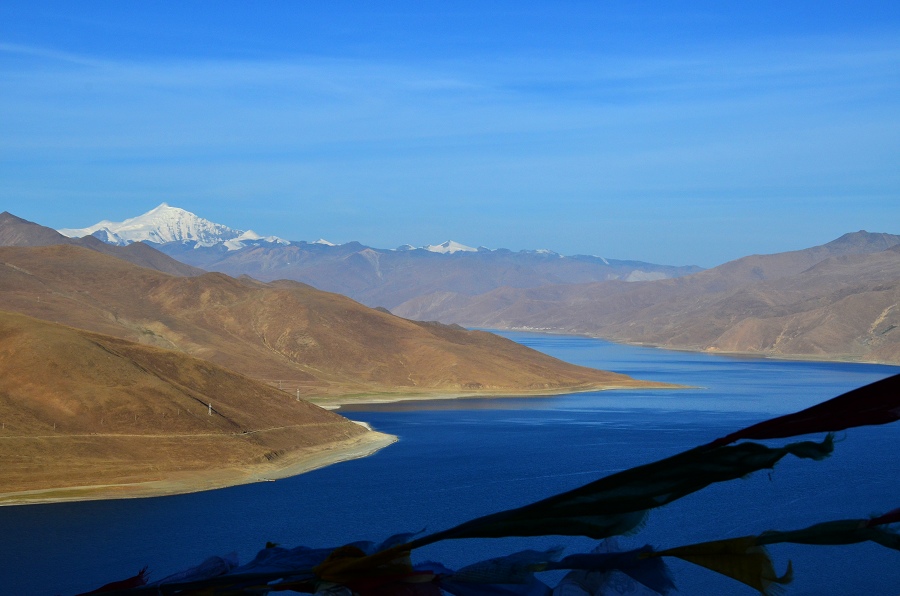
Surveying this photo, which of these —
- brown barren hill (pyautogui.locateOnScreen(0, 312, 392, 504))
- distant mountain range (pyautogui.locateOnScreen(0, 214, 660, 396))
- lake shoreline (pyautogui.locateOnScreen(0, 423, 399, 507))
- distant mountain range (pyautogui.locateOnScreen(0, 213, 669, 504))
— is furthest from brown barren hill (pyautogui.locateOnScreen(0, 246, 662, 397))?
lake shoreline (pyautogui.locateOnScreen(0, 423, 399, 507))

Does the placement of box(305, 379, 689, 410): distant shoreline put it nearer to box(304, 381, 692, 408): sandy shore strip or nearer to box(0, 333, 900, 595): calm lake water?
box(304, 381, 692, 408): sandy shore strip

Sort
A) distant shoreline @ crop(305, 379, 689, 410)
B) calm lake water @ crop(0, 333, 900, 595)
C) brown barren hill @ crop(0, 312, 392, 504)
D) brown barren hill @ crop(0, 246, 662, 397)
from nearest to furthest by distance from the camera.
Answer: calm lake water @ crop(0, 333, 900, 595) → brown barren hill @ crop(0, 312, 392, 504) → distant shoreline @ crop(305, 379, 689, 410) → brown barren hill @ crop(0, 246, 662, 397)

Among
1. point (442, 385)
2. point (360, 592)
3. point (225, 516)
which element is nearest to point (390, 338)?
point (442, 385)

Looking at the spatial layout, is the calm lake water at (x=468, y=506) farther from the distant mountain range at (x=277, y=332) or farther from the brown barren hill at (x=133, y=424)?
the distant mountain range at (x=277, y=332)

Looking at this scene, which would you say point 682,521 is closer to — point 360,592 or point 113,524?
point 113,524

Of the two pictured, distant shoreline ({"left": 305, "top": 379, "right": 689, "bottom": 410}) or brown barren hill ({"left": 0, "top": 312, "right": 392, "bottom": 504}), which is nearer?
brown barren hill ({"left": 0, "top": 312, "right": 392, "bottom": 504})

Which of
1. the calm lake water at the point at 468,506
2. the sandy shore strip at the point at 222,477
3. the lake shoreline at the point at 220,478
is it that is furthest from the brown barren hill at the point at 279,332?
the sandy shore strip at the point at 222,477

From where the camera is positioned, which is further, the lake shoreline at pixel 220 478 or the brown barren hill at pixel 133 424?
the brown barren hill at pixel 133 424
